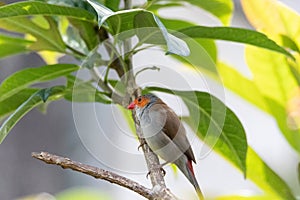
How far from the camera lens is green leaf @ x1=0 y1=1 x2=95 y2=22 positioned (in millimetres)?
826

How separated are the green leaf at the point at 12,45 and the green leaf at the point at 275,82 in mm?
395

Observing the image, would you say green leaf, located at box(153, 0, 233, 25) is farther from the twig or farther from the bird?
the twig

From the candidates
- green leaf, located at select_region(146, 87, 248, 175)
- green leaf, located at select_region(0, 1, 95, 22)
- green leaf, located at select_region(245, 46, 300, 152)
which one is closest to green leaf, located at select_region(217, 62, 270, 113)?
green leaf, located at select_region(245, 46, 300, 152)

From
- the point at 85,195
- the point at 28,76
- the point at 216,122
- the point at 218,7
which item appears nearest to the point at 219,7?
the point at 218,7

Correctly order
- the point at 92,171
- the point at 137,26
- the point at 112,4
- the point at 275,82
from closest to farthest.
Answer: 1. the point at 92,171
2. the point at 137,26
3. the point at 112,4
4. the point at 275,82

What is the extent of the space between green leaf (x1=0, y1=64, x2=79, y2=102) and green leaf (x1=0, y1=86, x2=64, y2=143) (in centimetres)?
3

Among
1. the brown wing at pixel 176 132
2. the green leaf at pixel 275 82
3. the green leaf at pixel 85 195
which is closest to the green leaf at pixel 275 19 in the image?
the green leaf at pixel 275 82

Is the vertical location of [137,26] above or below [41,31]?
below

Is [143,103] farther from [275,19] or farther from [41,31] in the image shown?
[275,19]

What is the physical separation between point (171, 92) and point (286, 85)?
0.70 ft

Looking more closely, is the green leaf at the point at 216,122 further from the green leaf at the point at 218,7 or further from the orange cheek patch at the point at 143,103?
the green leaf at the point at 218,7

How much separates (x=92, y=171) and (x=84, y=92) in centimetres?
29

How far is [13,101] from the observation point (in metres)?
1.03

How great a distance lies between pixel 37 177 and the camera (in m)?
2.27
